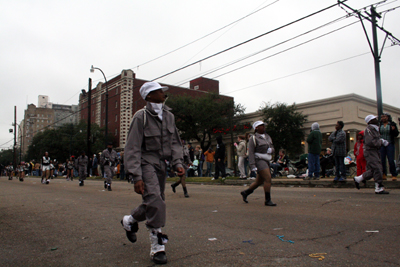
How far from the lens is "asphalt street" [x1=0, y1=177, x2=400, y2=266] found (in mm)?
3320

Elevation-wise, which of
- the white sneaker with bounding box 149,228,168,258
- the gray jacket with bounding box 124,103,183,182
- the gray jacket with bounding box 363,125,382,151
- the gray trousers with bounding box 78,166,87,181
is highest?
the gray jacket with bounding box 363,125,382,151

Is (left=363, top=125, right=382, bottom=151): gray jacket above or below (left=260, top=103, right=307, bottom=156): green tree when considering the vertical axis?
below

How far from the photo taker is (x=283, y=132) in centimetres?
3000

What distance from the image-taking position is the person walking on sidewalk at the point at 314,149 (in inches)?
454

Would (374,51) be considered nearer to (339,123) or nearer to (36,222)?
(339,123)

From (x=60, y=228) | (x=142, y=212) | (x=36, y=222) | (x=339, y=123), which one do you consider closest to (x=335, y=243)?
(x=142, y=212)

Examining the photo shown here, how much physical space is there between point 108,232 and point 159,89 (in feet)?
7.67

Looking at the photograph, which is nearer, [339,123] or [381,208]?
[381,208]

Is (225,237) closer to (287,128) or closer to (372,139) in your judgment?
(372,139)

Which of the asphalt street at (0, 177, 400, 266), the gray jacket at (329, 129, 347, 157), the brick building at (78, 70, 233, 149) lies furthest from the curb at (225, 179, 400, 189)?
the brick building at (78, 70, 233, 149)

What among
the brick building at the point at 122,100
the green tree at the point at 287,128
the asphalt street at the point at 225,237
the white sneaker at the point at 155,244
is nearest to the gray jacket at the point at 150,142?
the white sneaker at the point at 155,244

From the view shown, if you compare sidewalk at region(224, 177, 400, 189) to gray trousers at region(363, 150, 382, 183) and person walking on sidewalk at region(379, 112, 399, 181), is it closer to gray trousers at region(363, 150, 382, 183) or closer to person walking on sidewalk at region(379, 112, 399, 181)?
person walking on sidewalk at region(379, 112, 399, 181)

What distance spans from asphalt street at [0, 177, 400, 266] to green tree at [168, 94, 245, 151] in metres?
29.7

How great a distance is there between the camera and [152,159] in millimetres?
3531
